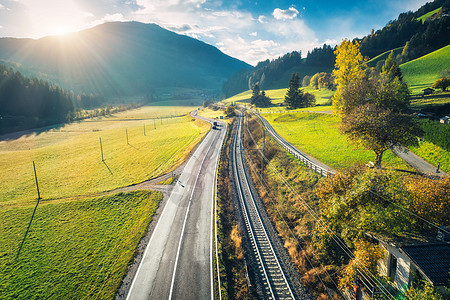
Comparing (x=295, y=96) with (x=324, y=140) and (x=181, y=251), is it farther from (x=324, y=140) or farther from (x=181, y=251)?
(x=181, y=251)

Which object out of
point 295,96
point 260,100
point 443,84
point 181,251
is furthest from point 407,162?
point 260,100

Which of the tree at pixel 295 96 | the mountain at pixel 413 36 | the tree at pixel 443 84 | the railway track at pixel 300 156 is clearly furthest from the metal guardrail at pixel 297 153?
the mountain at pixel 413 36

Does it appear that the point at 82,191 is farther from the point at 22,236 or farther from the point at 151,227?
the point at 151,227

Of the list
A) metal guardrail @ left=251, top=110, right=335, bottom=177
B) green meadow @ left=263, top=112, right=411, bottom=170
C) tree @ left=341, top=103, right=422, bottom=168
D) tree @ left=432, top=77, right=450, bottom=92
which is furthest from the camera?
tree @ left=432, top=77, right=450, bottom=92

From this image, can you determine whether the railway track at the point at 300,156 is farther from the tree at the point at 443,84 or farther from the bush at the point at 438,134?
the tree at the point at 443,84

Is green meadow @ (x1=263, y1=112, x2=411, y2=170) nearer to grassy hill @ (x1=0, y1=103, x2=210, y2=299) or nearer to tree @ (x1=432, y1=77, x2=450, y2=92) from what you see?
tree @ (x1=432, y1=77, x2=450, y2=92)

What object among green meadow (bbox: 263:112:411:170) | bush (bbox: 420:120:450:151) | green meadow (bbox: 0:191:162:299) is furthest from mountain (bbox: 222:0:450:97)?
green meadow (bbox: 0:191:162:299)

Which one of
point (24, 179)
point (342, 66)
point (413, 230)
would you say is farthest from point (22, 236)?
point (342, 66)
